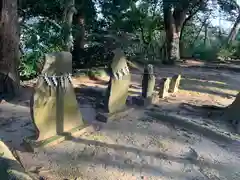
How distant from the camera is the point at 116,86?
4.64m

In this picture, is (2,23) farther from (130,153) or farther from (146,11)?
(146,11)

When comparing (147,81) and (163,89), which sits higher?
(147,81)

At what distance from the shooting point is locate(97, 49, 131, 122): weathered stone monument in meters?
4.56

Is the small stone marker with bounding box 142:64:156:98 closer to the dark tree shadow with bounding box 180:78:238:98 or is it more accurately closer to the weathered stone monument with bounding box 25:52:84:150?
the weathered stone monument with bounding box 25:52:84:150

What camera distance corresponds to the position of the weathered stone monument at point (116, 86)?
15.0ft

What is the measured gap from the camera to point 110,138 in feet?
13.2

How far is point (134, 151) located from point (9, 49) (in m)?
3.97

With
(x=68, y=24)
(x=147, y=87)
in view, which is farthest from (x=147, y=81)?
(x=68, y=24)

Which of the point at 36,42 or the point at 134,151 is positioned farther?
the point at 36,42

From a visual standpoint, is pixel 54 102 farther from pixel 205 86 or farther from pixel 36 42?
pixel 205 86

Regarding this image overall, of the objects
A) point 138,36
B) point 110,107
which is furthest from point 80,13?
point 110,107

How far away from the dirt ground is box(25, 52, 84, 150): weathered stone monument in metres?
0.20

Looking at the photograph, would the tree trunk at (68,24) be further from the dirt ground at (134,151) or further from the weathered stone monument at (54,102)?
the weathered stone monument at (54,102)

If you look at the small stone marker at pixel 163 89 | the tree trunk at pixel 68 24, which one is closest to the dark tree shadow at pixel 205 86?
the small stone marker at pixel 163 89
